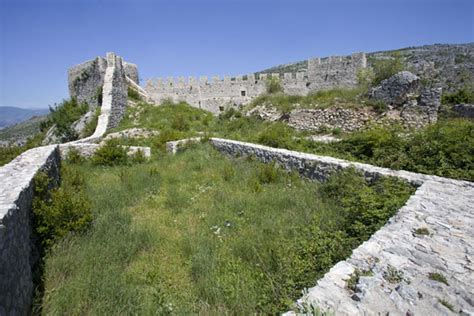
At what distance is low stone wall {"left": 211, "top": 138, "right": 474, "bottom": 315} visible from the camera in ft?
7.06

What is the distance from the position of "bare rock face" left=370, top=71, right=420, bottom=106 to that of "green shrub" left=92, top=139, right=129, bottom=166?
11.6 m

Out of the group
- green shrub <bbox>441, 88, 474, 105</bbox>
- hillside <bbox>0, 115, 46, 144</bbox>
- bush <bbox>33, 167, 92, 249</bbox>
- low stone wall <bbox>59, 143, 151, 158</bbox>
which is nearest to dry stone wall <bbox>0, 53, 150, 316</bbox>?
bush <bbox>33, 167, 92, 249</bbox>

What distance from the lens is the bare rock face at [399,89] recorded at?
1188 centimetres

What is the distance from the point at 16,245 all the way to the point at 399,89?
14.0 metres

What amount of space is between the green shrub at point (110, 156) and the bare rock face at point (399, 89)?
38.2 feet

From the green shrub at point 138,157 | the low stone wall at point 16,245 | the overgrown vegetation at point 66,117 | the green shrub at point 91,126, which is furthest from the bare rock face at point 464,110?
the overgrown vegetation at point 66,117

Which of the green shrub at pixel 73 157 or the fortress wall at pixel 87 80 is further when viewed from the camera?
the fortress wall at pixel 87 80

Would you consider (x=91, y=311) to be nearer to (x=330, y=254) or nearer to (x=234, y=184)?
(x=330, y=254)

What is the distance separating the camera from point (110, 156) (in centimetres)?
950

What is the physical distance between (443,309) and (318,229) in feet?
6.03

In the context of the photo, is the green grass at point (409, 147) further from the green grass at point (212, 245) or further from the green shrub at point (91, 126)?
the green shrub at point (91, 126)

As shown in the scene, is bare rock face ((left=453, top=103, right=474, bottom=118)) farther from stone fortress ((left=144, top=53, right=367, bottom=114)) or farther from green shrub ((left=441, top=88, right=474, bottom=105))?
stone fortress ((left=144, top=53, right=367, bottom=114))

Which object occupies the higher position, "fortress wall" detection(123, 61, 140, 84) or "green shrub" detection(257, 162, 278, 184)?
"fortress wall" detection(123, 61, 140, 84)

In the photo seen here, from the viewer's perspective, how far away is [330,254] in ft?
10.8
